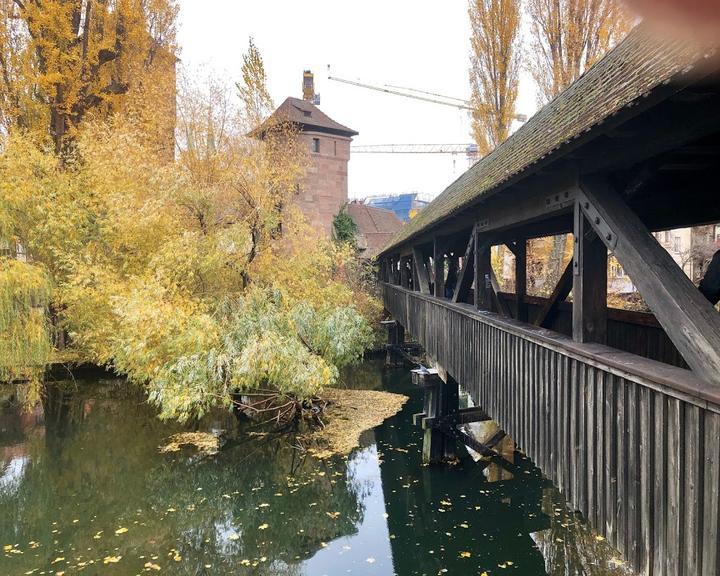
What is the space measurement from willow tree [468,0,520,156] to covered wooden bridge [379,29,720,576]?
1474cm

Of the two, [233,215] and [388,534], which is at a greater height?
[233,215]

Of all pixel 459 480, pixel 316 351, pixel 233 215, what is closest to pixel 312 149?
pixel 233 215

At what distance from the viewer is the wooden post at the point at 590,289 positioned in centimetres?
351

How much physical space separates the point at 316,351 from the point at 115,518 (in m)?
5.19

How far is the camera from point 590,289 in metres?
3.51

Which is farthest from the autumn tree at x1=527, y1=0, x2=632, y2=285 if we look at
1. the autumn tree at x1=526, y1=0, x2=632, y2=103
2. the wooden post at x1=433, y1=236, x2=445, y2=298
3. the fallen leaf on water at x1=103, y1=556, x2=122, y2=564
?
the fallen leaf on water at x1=103, y1=556, x2=122, y2=564

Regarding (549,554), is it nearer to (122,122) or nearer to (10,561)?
(10,561)

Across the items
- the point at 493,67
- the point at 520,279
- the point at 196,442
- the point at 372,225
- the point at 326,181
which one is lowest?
the point at 196,442

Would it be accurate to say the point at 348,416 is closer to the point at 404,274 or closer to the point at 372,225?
the point at 404,274

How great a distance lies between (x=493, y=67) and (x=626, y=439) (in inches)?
726

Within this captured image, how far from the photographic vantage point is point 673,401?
2412 millimetres

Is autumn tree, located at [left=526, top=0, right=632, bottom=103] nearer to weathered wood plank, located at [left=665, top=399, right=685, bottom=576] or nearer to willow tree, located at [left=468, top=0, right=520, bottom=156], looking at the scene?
willow tree, located at [left=468, top=0, right=520, bottom=156]

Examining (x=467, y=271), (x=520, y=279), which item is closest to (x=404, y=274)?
(x=520, y=279)

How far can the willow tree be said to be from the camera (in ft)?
59.3
